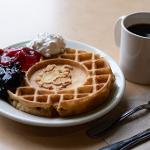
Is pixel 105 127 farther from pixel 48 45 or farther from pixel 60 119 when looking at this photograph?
pixel 48 45

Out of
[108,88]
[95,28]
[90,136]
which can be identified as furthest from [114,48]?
[90,136]

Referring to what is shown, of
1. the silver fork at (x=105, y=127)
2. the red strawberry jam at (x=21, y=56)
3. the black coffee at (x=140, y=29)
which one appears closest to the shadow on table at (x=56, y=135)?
the silver fork at (x=105, y=127)

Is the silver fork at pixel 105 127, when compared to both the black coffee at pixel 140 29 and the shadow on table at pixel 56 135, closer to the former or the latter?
the shadow on table at pixel 56 135

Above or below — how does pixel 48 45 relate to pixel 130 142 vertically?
above

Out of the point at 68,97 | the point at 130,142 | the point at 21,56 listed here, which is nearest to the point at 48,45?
the point at 21,56

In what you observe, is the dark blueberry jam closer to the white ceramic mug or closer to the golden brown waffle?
the golden brown waffle

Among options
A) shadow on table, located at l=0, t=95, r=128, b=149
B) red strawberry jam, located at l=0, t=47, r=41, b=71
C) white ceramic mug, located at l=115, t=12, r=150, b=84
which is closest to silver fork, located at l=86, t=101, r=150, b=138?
shadow on table, located at l=0, t=95, r=128, b=149
